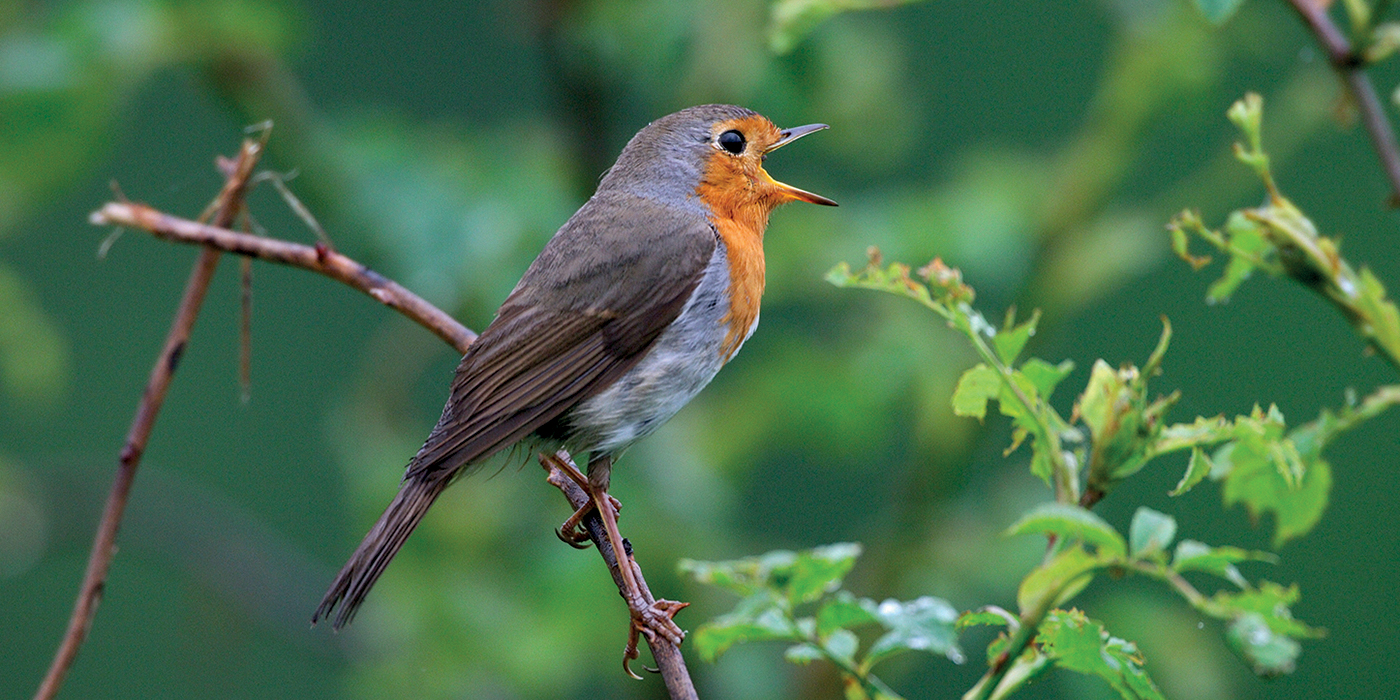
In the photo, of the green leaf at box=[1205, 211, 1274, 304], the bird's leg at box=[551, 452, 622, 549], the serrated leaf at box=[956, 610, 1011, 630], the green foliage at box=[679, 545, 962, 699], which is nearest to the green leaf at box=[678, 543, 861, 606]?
the green foliage at box=[679, 545, 962, 699]

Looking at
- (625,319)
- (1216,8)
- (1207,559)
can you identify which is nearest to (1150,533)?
(1207,559)

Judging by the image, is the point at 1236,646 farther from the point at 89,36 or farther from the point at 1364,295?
the point at 89,36

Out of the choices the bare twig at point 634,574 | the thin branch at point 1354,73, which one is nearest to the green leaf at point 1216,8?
the thin branch at point 1354,73

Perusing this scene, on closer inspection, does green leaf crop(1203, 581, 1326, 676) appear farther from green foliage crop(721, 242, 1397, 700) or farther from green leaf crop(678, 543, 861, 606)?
green leaf crop(678, 543, 861, 606)

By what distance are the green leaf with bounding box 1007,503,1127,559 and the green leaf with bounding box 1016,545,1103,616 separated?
0.05ft

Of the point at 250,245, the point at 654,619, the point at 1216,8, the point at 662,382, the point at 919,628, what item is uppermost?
the point at 250,245

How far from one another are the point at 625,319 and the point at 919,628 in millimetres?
1415

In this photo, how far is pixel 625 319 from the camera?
92.6 inches

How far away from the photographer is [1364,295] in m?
1.17

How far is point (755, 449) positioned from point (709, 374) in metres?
1.44

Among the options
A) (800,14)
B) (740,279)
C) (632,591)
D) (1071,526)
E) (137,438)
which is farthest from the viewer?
(740,279)

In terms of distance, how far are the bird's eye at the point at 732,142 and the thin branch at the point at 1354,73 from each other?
1399 millimetres

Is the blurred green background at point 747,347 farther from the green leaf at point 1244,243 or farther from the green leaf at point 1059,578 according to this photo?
the green leaf at point 1059,578

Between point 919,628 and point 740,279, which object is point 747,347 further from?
point 919,628
